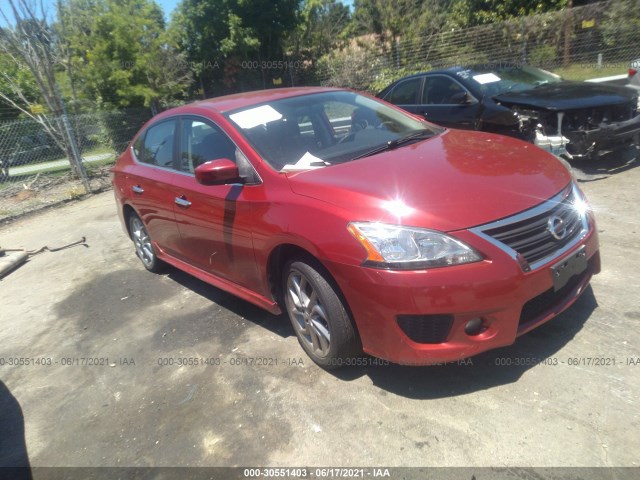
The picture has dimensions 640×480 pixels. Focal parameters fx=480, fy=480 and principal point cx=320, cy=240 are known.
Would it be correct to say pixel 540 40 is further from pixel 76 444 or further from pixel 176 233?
pixel 76 444

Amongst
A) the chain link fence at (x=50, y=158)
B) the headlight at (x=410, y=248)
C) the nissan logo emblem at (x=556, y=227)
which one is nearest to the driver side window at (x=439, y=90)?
the nissan logo emblem at (x=556, y=227)

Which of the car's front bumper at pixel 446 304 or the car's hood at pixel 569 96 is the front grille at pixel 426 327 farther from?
the car's hood at pixel 569 96

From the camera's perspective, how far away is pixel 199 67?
20.1m

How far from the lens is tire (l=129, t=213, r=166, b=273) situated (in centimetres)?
512

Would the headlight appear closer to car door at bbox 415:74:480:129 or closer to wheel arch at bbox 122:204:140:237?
wheel arch at bbox 122:204:140:237

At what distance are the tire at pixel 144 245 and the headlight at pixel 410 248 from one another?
3.22 meters

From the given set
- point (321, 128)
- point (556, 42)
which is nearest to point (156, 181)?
point (321, 128)

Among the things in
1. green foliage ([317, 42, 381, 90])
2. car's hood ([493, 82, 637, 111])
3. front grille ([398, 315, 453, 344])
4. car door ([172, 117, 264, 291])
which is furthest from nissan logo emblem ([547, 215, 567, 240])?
green foliage ([317, 42, 381, 90])

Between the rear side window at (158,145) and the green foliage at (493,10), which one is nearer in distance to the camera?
the rear side window at (158,145)

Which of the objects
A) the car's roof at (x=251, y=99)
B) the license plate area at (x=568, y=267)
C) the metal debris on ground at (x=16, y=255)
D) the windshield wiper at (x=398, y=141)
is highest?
the car's roof at (x=251, y=99)

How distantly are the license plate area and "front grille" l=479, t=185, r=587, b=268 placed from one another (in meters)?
0.06

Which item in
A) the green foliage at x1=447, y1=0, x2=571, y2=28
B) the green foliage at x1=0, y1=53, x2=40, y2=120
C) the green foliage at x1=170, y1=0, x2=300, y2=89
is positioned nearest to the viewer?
the green foliage at x1=0, y1=53, x2=40, y2=120

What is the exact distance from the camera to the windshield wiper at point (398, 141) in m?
3.25

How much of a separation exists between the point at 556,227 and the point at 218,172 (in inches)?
80.0
